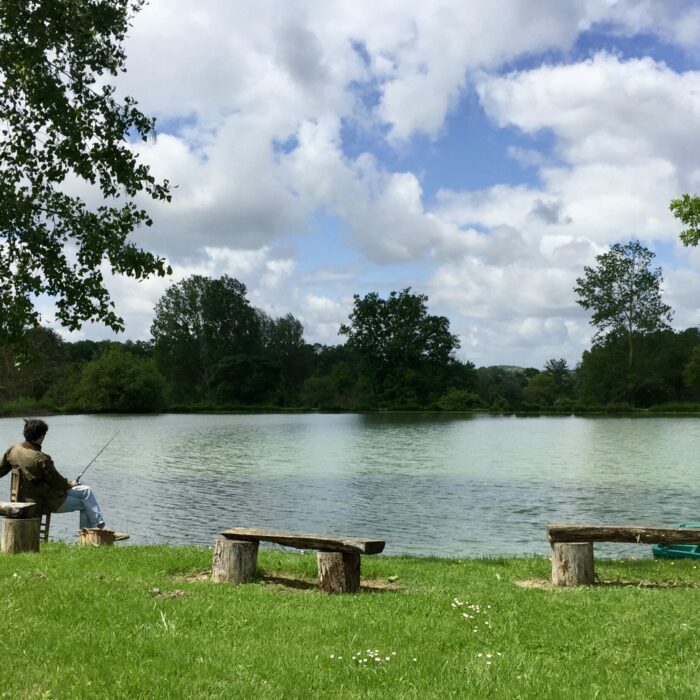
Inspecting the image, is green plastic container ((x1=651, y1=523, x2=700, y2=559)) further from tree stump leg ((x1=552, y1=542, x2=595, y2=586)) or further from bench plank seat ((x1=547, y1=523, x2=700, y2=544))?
tree stump leg ((x1=552, y1=542, x2=595, y2=586))

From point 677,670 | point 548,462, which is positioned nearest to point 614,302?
point 548,462

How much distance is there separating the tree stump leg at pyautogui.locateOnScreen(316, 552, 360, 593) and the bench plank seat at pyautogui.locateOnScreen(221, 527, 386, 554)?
0.10 m

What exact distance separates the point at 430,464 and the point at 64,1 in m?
23.3

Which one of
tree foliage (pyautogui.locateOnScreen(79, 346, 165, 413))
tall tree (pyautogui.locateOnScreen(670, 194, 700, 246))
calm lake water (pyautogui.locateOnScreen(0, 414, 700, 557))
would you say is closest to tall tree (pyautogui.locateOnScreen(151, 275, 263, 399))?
tree foliage (pyautogui.locateOnScreen(79, 346, 165, 413))

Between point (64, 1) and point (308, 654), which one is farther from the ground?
point (64, 1)

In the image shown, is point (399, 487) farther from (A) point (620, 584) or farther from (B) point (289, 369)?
(B) point (289, 369)

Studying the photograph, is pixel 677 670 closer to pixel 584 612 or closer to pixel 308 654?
pixel 584 612

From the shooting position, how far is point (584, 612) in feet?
23.5

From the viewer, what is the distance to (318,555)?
27.8 feet

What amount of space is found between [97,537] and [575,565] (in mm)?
7235

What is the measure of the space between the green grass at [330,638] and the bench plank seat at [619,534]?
590mm

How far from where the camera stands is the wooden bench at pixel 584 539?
888 centimetres

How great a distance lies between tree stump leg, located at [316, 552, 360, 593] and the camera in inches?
327

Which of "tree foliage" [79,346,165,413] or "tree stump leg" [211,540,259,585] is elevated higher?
"tree foliage" [79,346,165,413]
